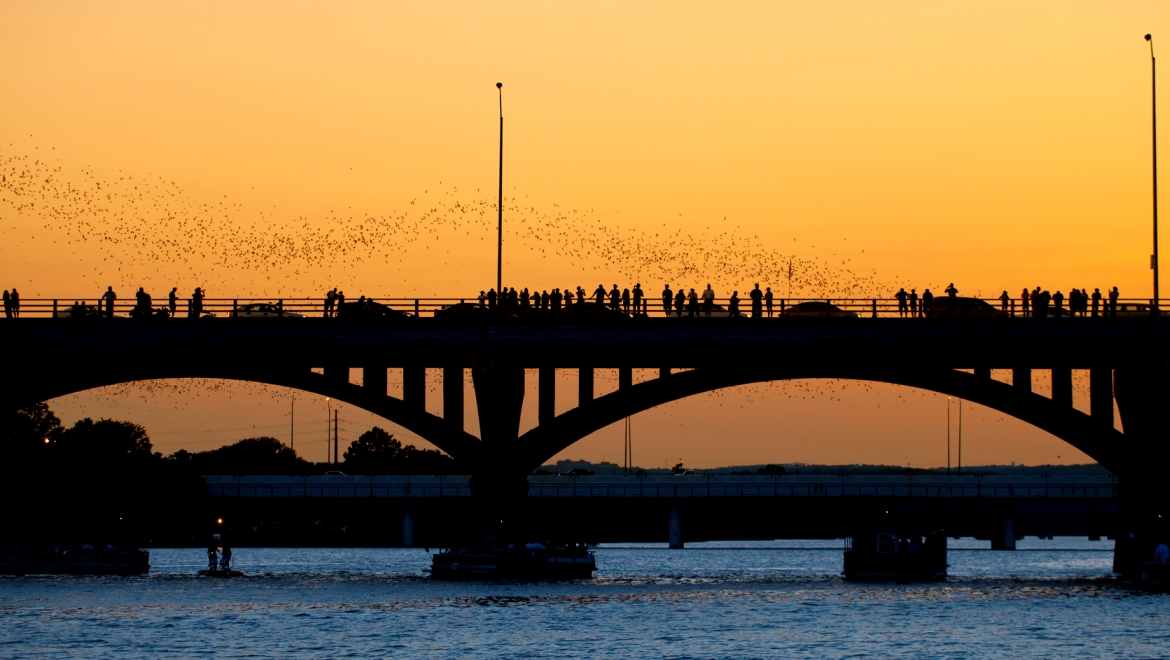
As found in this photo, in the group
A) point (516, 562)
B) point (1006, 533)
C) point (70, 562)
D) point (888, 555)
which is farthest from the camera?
point (1006, 533)

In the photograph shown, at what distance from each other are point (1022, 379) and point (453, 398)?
76.9 feet

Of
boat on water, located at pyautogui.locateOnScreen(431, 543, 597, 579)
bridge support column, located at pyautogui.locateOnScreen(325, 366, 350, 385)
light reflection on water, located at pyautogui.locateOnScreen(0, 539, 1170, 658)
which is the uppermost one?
bridge support column, located at pyautogui.locateOnScreen(325, 366, 350, 385)

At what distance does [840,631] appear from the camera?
53.6 metres

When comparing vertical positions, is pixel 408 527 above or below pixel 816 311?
below

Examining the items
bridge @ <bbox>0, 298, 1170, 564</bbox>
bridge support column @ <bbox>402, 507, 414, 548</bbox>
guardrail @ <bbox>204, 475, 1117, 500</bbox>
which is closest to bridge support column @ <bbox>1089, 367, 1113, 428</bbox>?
bridge @ <bbox>0, 298, 1170, 564</bbox>

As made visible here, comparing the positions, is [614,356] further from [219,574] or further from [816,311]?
[219,574]

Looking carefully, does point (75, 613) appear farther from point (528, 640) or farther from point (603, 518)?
point (603, 518)

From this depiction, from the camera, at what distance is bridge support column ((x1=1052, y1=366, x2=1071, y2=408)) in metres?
71.0

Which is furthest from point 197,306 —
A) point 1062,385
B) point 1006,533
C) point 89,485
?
point 1006,533

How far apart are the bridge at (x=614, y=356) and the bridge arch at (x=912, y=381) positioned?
67 mm

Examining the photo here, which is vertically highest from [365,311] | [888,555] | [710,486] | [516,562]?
[365,311]

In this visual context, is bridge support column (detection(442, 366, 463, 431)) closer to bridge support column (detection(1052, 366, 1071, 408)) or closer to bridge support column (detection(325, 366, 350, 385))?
bridge support column (detection(325, 366, 350, 385))

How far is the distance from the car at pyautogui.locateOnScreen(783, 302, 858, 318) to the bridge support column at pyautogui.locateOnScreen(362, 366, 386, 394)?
1705 cm

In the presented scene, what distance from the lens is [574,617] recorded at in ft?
191
